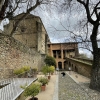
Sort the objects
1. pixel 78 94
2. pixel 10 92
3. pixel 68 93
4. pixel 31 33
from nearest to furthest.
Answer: pixel 10 92 < pixel 78 94 < pixel 68 93 < pixel 31 33

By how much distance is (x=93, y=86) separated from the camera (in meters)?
6.91

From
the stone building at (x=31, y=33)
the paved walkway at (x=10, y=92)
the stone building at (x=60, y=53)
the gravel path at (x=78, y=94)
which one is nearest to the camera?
the paved walkway at (x=10, y=92)

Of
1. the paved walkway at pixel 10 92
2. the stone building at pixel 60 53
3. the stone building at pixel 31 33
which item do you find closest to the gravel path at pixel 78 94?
the paved walkway at pixel 10 92

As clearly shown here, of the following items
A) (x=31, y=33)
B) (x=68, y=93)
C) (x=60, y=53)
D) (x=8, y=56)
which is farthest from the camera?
(x=60, y=53)

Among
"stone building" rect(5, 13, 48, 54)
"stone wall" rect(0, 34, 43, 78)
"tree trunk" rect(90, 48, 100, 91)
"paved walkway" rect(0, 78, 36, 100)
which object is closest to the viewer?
"paved walkway" rect(0, 78, 36, 100)

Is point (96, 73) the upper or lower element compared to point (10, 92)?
upper

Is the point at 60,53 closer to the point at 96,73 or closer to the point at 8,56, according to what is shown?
the point at 8,56

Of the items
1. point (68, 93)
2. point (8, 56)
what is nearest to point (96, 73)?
point (68, 93)

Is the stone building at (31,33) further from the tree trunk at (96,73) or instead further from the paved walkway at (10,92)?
the paved walkway at (10,92)

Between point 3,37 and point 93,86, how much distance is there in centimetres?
642

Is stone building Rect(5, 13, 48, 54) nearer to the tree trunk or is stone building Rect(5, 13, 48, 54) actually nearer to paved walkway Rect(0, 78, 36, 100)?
the tree trunk

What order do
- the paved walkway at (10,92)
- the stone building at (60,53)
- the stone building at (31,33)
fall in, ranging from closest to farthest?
the paved walkway at (10,92)
the stone building at (31,33)
the stone building at (60,53)

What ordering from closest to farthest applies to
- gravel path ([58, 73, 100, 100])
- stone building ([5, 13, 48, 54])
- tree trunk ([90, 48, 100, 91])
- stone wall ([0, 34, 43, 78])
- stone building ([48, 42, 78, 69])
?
gravel path ([58, 73, 100, 100])
tree trunk ([90, 48, 100, 91])
stone wall ([0, 34, 43, 78])
stone building ([5, 13, 48, 54])
stone building ([48, 42, 78, 69])

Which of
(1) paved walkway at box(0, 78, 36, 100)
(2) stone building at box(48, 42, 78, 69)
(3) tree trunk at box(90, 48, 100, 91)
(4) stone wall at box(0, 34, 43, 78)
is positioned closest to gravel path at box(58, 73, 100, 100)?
(3) tree trunk at box(90, 48, 100, 91)
